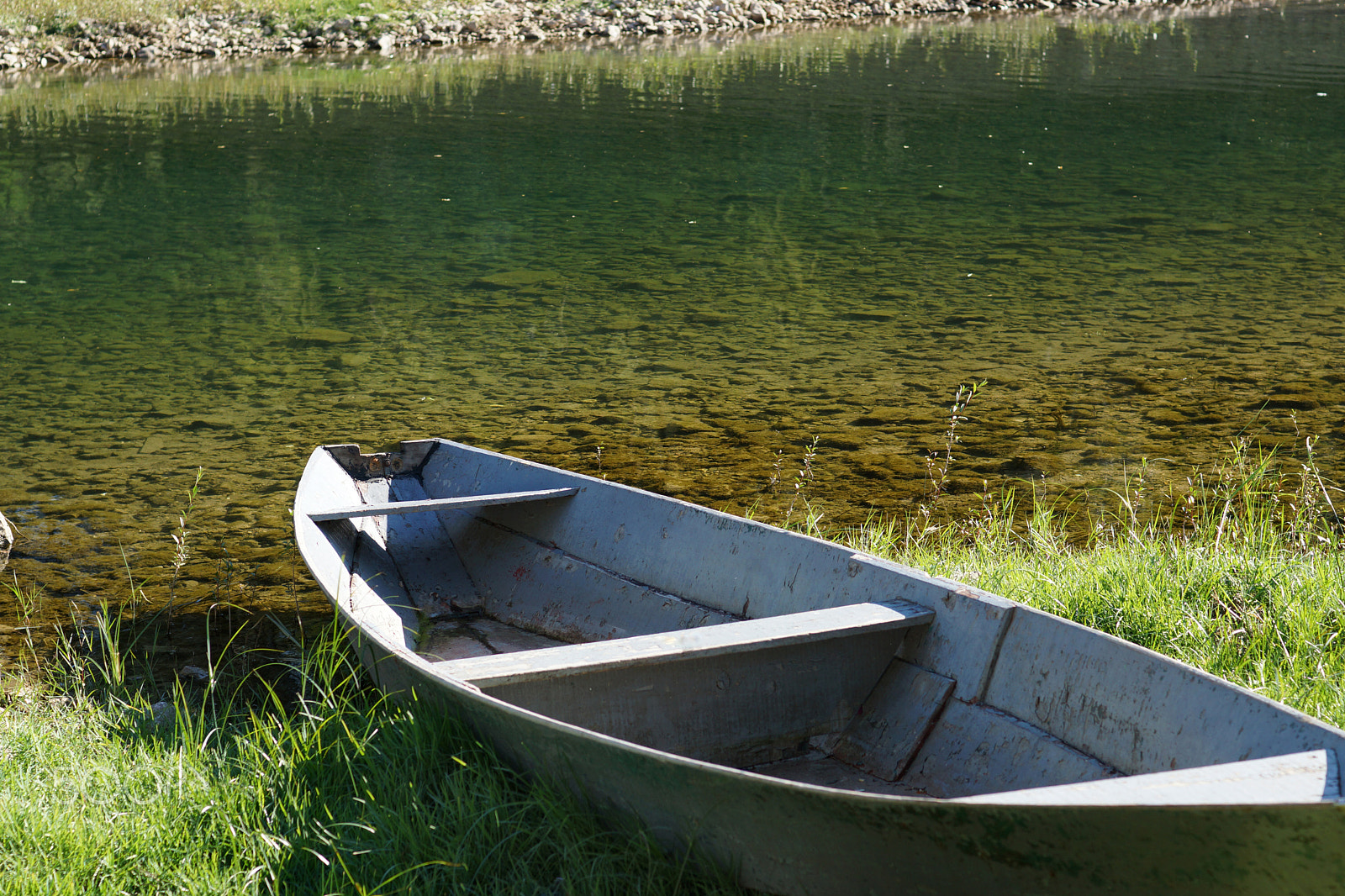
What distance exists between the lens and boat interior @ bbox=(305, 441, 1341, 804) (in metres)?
2.29

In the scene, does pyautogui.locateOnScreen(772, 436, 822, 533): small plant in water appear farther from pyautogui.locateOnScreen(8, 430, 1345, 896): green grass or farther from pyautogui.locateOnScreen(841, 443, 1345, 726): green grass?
pyautogui.locateOnScreen(8, 430, 1345, 896): green grass

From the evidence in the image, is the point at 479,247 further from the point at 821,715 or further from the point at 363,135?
the point at 821,715

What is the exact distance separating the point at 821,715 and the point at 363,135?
15226mm

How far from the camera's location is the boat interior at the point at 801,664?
7.50ft

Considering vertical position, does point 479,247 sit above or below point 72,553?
above

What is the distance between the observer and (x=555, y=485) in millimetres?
4227

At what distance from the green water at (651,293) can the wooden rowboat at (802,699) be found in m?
0.71

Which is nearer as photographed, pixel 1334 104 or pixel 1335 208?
pixel 1335 208

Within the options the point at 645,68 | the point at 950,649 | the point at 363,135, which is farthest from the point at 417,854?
the point at 645,68

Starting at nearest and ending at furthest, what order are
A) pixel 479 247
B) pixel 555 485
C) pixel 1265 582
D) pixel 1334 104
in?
pixel 1265 582
pixel 555 485
pixel 479 247
pixel 1334 104

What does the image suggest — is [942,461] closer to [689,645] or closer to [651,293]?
[689,645]

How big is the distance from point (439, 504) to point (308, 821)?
1.63 m

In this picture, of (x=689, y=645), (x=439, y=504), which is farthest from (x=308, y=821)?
(x=439, y=504)

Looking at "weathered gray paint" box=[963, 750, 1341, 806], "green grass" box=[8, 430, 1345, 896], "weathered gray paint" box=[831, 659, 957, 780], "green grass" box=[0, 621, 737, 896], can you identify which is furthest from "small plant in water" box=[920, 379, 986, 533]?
"weathered gray paint" box=[963, 750, 1341, 806]
